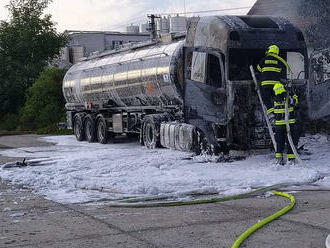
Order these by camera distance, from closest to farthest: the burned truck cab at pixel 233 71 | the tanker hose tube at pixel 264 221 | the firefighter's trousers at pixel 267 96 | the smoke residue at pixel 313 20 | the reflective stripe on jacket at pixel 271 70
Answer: the tanker hose tube at pixel 264 221, the reflective stripe on jacket at pixel 271 70, the firefighter's trousers at pixel 267 96, the burned truck cab at pixel 233 71, the smoke residue at pixel 313 20

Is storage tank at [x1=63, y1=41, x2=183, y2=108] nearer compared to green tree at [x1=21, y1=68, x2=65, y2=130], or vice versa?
storage tank at [x1=63, y1=41, x2=183, y2=108]

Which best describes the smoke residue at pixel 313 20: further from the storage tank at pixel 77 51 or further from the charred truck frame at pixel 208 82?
the storage tank at pixel 77 51

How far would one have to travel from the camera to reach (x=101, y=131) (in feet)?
71.9

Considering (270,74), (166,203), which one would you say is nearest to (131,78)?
(270,74)

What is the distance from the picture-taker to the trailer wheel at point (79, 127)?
2362 cm

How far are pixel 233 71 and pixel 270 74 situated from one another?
1006mm

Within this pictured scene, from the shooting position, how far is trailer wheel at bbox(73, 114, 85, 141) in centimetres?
2362

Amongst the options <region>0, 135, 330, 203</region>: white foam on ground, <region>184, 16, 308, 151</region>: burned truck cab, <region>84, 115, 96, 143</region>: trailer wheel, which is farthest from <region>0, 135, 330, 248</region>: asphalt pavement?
<region>84, 115, 96, 143</region>: trailer wheel

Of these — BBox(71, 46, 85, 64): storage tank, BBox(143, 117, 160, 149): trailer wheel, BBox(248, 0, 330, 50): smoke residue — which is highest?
BBox(71, 46, 85, 64): storage tank

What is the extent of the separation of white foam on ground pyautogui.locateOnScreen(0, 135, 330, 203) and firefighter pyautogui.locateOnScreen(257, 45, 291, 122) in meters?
1.23

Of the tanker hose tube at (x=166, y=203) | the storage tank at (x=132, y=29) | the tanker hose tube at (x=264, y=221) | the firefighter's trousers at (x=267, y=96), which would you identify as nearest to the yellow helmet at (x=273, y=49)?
the firefighter's trousers at (x=267, y=96)

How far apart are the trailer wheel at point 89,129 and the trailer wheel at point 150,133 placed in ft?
16.4

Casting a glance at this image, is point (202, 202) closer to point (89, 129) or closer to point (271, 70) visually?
point (271, 70)

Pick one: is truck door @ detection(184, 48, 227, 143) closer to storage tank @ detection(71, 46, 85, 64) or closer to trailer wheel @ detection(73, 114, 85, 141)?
trailer wheel @ detection(73, 114, 85, 141)
